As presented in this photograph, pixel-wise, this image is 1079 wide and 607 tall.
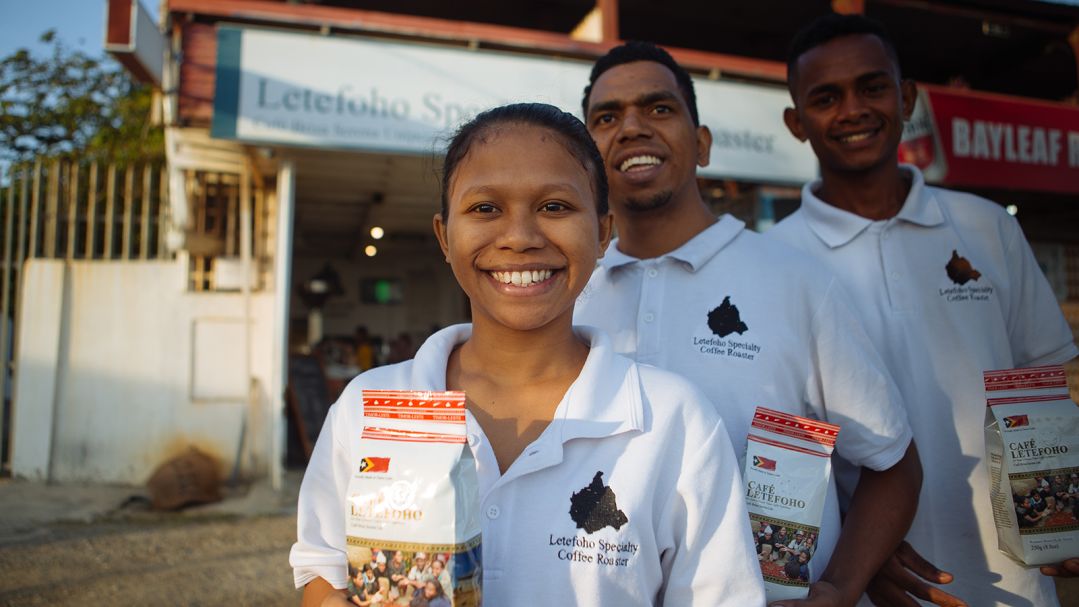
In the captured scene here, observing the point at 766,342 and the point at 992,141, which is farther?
the point at 992,141

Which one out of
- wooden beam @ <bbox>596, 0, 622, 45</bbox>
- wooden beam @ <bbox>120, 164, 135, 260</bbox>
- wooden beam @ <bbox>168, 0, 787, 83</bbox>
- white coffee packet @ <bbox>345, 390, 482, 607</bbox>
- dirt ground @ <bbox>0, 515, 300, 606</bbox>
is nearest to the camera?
white coffee packet @ <bbox>345, 390, 482, 607</bbox>

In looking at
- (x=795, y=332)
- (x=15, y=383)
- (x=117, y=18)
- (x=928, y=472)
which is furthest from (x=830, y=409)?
(x=15, y=383)

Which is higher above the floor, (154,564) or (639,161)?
(639,161)

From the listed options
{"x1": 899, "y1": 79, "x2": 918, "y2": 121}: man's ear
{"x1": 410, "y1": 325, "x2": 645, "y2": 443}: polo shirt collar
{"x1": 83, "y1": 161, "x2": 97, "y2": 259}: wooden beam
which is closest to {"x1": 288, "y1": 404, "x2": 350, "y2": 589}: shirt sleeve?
{"x1": 410, "y1": 325, "x2": 645, "y2": 443}: polo shirt collar

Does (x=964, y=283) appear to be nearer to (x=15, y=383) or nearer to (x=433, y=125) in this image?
(x=433, y=125)

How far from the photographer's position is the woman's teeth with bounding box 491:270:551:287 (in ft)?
4.15

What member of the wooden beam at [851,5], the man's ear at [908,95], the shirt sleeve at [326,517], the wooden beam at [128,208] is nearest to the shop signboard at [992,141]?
the wooden beam at [851,5]

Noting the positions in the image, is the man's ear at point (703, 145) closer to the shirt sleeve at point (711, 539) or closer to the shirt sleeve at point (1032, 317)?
the shirt sleeve at point (1032, 317)

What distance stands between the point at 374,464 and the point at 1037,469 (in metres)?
1.36

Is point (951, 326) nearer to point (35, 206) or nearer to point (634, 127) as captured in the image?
point (634, 127)

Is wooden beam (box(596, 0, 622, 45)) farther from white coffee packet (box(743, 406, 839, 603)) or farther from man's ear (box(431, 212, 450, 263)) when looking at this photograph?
white coffee packet (box(743, 406, 839, 603))

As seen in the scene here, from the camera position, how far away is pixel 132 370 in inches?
259

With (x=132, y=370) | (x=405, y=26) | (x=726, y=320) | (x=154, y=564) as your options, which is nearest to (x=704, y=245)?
(x=726, y=320)

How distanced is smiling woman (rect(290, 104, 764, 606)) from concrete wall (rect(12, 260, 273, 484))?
19.2 feet
